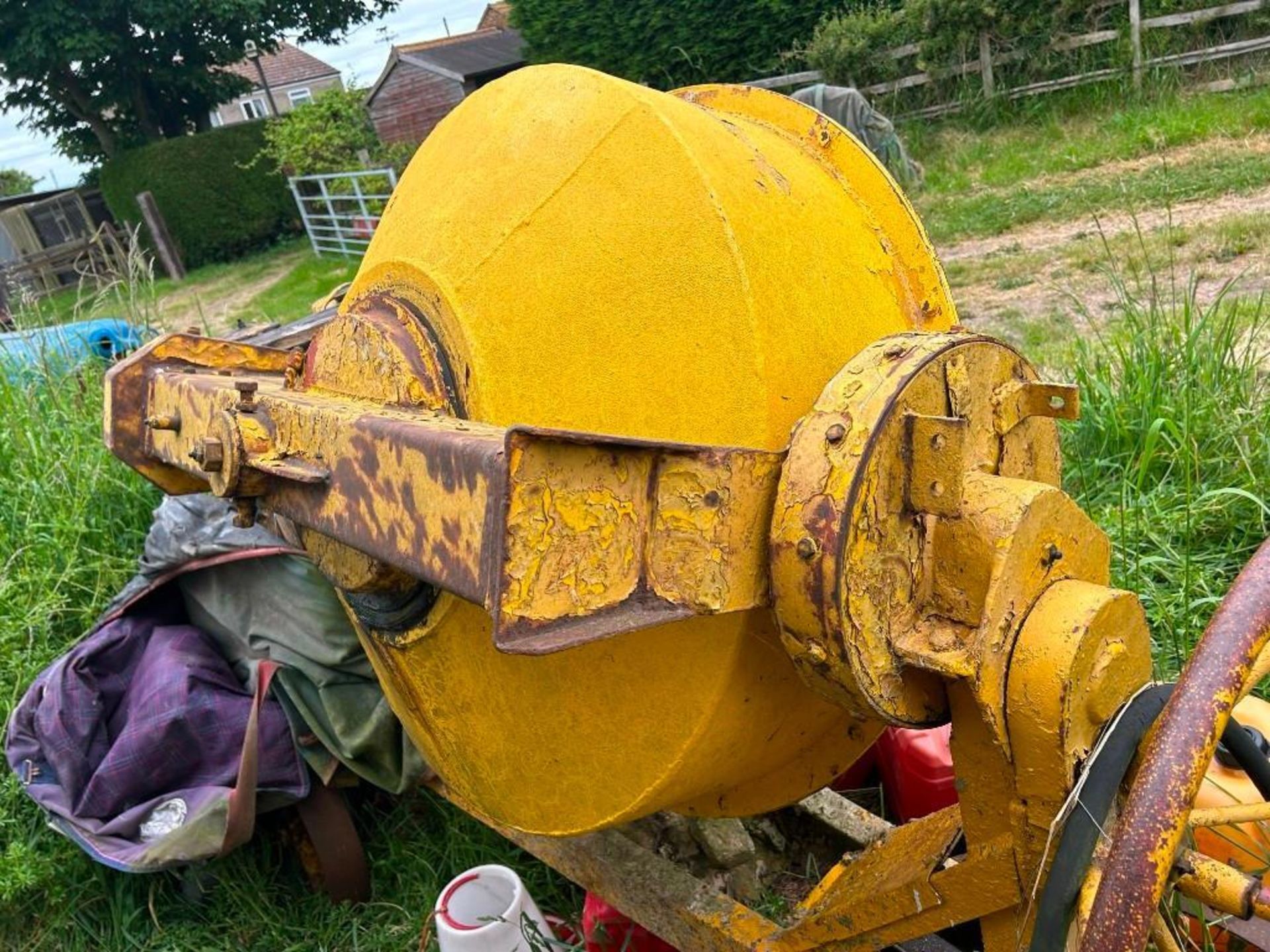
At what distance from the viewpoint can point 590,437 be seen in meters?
1.07

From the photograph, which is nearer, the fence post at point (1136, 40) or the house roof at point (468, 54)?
the fence post at point (1136, 40)

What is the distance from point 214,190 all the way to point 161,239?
3037 millimetres

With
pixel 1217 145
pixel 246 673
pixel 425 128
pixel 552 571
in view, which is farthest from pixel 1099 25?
pixel 425 128

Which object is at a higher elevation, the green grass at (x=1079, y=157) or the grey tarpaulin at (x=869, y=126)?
the grey tarpaulin at (x=869, y=126)

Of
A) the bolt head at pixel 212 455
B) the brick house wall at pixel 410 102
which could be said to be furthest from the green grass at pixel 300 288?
the bolt head at pixel 212 455

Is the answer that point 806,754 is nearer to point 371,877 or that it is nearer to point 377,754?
point 377,754

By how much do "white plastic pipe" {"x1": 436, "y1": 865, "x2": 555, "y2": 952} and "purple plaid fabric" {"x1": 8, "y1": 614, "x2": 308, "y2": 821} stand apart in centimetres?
61

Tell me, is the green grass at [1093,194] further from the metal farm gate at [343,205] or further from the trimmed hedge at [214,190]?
the trimmed hedge at [214,190]

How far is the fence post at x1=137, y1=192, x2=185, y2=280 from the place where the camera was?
16.5 m

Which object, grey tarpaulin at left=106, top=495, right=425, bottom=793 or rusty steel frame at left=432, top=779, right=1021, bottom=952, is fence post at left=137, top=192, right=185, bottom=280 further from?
rusty steel frame at left=432, top=779, right=1021, bottom=952

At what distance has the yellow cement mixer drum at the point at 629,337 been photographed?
1337 millimetres

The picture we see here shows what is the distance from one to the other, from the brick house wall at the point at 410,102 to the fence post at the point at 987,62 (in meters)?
11.9

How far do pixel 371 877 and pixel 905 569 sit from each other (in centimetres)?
208

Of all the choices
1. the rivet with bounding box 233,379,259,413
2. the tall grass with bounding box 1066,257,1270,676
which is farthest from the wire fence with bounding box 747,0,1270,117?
the rivet with bounding box 233,379,259,413
